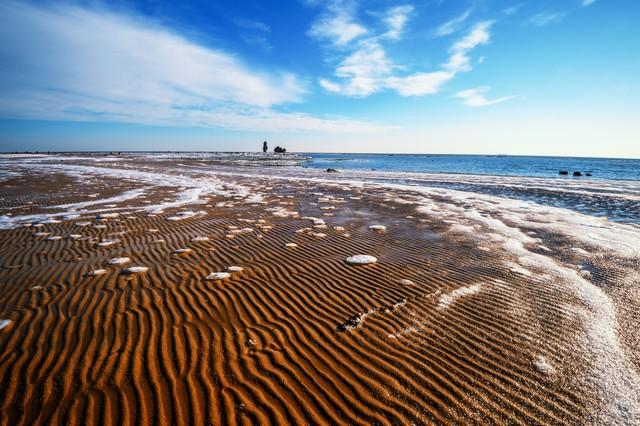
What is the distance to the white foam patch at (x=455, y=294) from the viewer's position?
5547 millimetres

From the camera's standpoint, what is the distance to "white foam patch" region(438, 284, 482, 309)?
5547mm

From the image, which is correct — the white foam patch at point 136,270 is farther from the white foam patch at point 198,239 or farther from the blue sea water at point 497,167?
the blue sea water at point 497,167

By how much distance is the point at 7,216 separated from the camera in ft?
36.8

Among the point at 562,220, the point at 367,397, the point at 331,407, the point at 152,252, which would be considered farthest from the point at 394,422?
the point at 562,220

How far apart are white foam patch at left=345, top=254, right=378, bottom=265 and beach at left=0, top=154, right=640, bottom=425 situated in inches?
2.4

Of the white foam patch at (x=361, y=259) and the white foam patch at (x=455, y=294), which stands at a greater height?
the white foam patch at (x=361, y=259)

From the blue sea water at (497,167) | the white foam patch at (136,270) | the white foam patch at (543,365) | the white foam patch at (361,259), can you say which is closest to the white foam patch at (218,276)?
the white foam patch at (136,270)

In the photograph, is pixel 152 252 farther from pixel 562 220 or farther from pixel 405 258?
pixel 562 220

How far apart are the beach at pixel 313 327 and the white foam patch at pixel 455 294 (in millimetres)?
44

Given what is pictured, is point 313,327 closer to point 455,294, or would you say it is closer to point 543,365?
point 455,294

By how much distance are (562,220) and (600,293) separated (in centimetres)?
822

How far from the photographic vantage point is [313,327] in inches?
189

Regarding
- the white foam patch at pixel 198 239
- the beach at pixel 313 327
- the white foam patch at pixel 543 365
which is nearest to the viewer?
the beach at pixel 313 327

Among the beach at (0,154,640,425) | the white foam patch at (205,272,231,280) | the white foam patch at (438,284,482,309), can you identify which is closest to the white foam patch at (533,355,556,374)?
the beach at (0,154,640,425)
